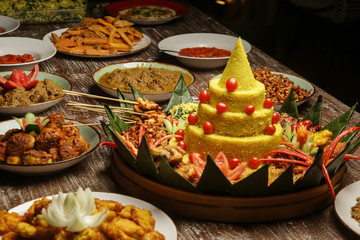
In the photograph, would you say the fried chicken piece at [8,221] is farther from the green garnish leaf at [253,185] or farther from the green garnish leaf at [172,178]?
the green garnish leaf at [253,185]

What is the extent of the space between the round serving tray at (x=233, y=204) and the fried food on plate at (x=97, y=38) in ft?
6.56

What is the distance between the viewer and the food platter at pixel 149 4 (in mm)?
4625

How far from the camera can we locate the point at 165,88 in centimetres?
310

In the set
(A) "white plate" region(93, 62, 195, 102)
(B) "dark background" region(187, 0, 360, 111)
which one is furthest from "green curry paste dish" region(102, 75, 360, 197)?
(B) "dark background" region(187, 0, 360, 111)

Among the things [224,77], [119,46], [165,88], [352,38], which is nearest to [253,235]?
[224,77]

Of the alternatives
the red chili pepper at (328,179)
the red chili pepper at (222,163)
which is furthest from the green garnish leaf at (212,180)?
the red chili pepper at (328,179)

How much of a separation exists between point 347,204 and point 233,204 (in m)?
0.46

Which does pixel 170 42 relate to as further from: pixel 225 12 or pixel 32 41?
pixel 225 12

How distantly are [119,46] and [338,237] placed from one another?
247 centimetres

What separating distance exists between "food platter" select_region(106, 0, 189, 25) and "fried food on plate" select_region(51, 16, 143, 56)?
15.6 inches

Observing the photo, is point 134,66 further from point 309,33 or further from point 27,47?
point 309,33

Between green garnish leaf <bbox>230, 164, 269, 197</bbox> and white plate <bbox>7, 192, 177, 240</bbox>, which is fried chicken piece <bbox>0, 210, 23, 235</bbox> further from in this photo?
green garnish leaf <bbox>230, 164, 269, 197</bbox>

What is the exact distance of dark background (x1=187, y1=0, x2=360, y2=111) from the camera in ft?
20.1

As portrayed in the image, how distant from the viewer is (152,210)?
1845mm
